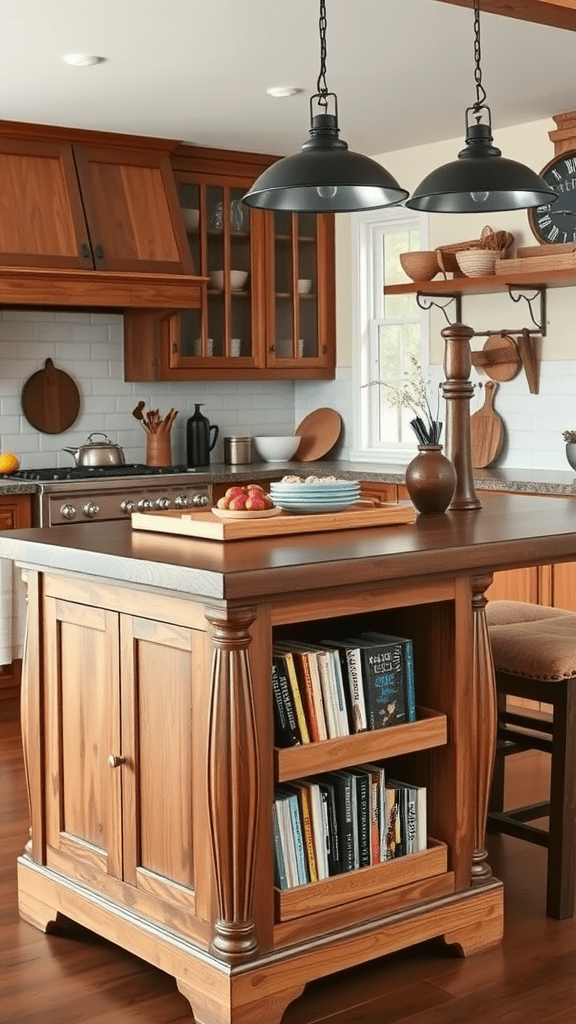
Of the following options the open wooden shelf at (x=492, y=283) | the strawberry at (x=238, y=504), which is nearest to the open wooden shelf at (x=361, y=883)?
the strawberry at (x=238, y=504)

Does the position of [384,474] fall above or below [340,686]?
above

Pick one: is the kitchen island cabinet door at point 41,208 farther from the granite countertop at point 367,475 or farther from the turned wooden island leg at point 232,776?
the turned wooden island leg at point 232,776

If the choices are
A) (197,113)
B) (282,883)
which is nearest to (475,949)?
(282,883)

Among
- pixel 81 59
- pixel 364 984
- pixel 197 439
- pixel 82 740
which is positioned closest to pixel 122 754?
pixel 82 740

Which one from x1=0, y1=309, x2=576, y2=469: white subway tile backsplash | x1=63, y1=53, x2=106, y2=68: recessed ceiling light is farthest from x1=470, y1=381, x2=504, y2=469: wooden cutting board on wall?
x1=63, y1=53, x2=106, y2=68: recessed ceiling light

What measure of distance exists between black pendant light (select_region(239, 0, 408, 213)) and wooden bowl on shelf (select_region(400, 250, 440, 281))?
110 inches

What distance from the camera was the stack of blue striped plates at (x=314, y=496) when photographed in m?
3.41

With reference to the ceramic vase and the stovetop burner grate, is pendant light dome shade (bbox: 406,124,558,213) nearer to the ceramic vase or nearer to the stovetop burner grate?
the ceramic vase

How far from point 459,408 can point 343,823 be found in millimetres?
1286

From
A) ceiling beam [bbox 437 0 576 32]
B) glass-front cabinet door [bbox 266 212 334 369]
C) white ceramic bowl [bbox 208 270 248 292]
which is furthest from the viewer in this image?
glass-front cabinet door [bbox 266 212 334 369]

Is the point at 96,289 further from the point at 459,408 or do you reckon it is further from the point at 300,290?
the point at 459,408

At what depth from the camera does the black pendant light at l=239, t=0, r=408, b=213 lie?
10.5ft

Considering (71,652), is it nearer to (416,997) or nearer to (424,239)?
(416,997)

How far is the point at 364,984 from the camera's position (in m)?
3.00
